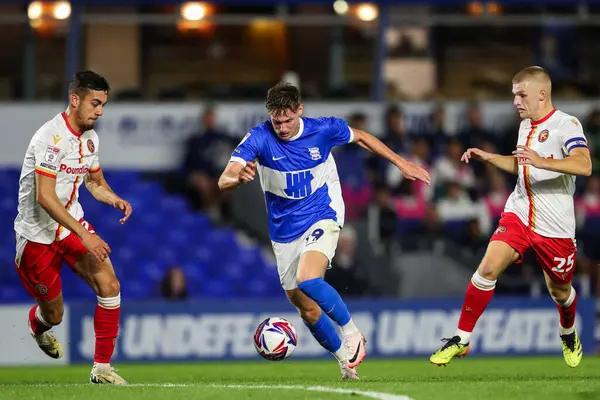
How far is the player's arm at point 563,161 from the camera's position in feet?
31.5

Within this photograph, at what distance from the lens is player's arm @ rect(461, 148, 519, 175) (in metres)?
10.0

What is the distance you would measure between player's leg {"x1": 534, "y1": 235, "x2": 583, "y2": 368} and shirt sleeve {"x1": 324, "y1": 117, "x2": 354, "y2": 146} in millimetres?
1875

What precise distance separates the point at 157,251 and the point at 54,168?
9333 mm

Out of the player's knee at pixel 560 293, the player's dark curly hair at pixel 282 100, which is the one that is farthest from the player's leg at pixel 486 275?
the player's dark curly hair at pixel 282 100

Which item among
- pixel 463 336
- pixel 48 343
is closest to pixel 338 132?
pixel 463 336

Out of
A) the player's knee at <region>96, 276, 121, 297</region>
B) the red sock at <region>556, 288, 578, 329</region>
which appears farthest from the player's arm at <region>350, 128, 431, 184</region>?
the player's knee at <region>96, 276, 121, 297</region>

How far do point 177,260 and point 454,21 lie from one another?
22.7ft

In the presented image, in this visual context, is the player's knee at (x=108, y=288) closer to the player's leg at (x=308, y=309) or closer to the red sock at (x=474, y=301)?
the player's leg at (x=308, y=309)

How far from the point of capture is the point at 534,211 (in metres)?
10.4

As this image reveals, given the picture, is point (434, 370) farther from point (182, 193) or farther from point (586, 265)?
point (182, 193)

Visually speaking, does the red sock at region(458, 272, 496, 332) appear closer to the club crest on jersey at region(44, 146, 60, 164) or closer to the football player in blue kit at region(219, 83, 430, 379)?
the football player in blue kit at region(219, 83, 430, 379)

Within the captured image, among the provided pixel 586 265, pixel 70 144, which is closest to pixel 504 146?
pixel 586 265

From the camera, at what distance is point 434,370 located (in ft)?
45.0

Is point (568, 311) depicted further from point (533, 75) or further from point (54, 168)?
point (54, 168)
